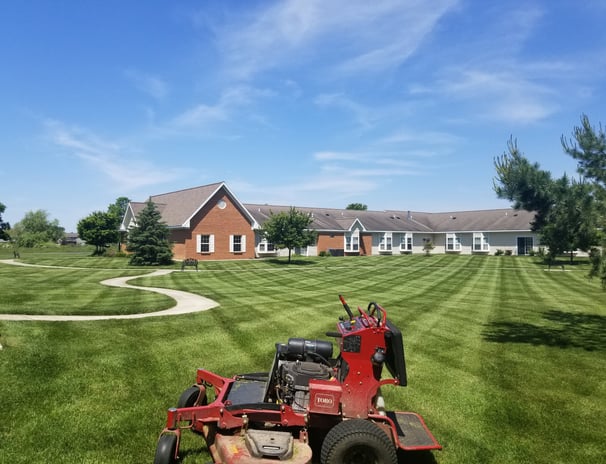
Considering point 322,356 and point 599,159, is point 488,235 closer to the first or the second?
point 599,159

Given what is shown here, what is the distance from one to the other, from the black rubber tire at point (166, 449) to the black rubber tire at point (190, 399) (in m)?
0.97

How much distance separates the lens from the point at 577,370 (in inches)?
385

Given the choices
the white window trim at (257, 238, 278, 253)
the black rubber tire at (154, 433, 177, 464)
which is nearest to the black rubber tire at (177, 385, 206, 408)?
the black rubber tire at (154, 433, 177, 464)

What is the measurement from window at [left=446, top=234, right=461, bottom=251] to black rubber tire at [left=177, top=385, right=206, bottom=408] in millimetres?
58700

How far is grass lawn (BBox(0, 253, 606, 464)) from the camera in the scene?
623 cm

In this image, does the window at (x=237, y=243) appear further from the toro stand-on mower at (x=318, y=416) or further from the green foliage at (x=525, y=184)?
the toro stand-on mower at (x=318, y=416)

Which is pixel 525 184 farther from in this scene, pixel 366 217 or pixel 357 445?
pixel 366 217

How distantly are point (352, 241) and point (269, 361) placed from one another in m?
46.1

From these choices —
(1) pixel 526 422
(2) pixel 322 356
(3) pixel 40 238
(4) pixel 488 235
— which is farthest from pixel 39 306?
(3) pixel 40 238

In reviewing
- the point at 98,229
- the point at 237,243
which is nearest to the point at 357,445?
the point at 237,243

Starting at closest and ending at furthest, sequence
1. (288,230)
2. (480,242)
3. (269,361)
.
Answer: (269,361), (288,230), (480,242)

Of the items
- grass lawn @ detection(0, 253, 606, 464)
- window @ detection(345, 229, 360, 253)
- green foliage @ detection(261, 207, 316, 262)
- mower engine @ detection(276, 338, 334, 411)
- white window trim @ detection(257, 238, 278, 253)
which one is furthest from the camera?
window @ detection(345, 229, 360, 253)

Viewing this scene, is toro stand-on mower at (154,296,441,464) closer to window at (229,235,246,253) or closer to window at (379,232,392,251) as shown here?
window at (229,235,246,253)

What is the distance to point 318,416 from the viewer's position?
18.0ft
